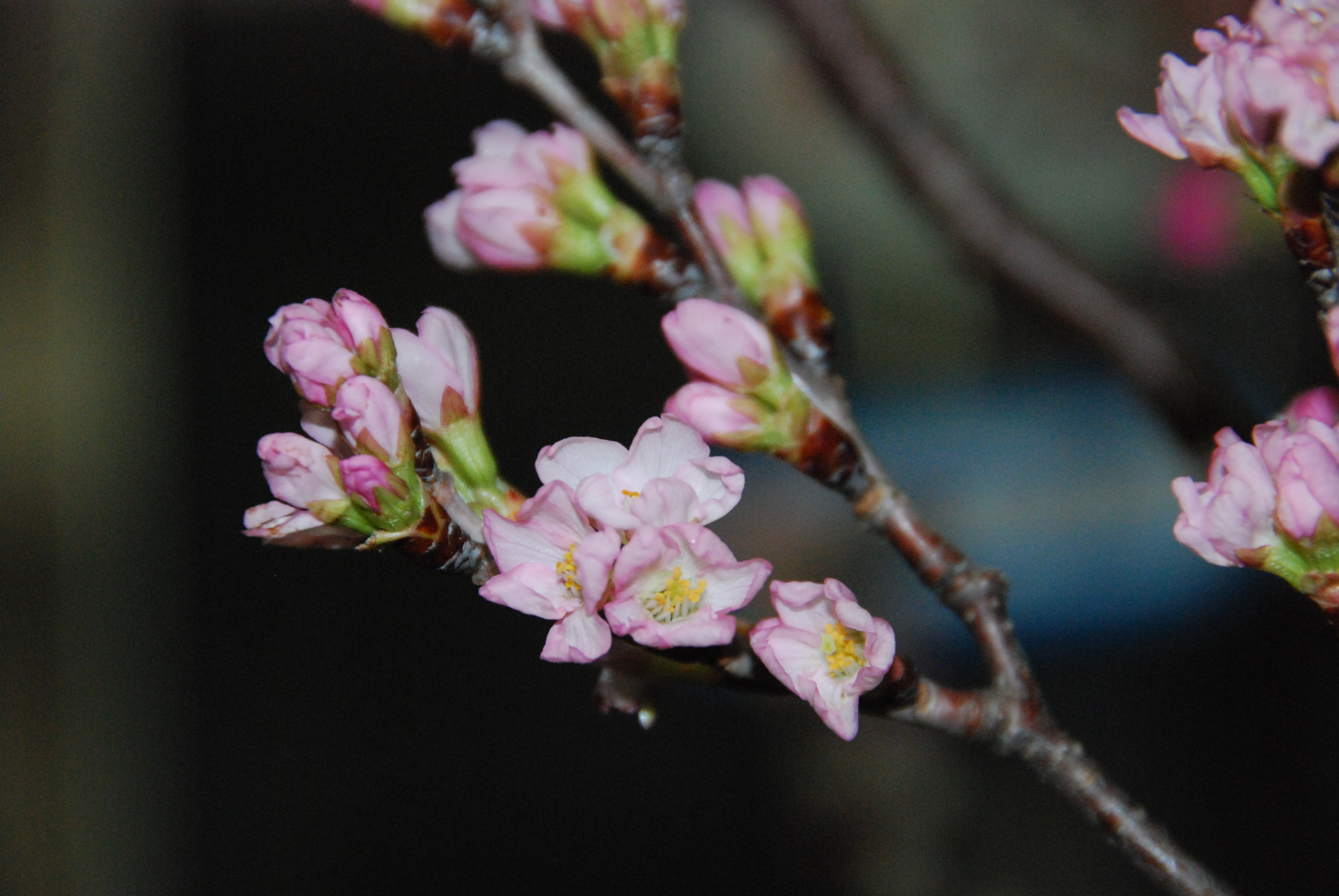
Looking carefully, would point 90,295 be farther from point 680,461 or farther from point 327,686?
point 680,461

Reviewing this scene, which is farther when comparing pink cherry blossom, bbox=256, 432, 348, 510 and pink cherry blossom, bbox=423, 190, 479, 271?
pink cherry blossom, bbox=423, 190, 479, 271

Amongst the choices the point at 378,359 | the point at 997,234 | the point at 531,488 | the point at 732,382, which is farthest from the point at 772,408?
the point at 531,488

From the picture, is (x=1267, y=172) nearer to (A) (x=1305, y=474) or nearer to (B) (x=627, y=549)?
(A) (x=1305, y=474)

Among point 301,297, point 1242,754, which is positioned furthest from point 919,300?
point 301,297

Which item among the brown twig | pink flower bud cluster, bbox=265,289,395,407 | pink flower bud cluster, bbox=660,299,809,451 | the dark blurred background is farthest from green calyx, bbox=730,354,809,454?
the dark blurred background

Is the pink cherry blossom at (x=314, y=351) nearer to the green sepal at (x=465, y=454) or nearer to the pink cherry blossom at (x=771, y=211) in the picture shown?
the green sepal at (x=465, y=454)

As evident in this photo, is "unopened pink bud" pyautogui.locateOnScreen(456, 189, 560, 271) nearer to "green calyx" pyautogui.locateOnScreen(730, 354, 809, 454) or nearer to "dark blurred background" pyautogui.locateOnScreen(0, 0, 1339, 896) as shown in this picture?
"green calyx" pyautogui.locateOnScreen(730, 354, 809, 454)
